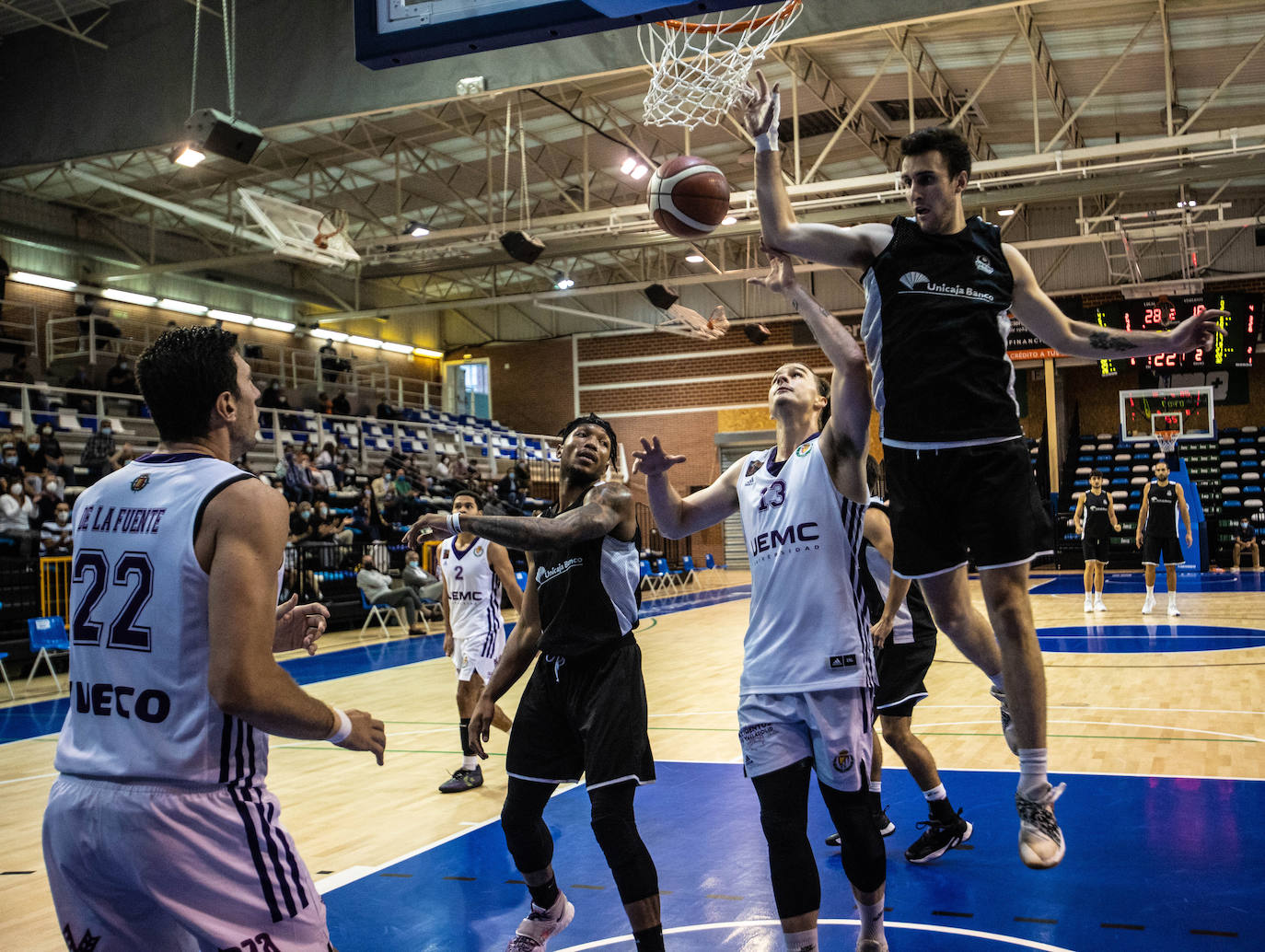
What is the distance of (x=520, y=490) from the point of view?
2416 cm

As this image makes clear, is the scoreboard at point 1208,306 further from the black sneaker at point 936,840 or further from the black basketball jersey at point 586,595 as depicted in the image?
the black basketball jersey at point 586,595

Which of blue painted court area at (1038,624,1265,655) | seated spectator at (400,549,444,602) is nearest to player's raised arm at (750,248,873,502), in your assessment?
blue painted court area at (1038,624,1265,655)

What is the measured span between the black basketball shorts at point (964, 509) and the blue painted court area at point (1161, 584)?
17239 millimetres

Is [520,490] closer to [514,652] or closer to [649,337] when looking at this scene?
[649,337]

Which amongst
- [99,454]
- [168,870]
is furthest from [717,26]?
[99,454]

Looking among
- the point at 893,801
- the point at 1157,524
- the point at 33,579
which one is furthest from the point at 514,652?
the point at 1157,524

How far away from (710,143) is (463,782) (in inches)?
658

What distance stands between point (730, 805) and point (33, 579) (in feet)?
31.8

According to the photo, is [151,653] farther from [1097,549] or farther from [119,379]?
[119,379]

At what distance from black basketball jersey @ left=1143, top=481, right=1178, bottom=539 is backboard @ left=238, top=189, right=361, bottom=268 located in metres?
11.8

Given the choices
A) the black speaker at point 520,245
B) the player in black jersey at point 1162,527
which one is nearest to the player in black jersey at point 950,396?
the player in black jersey at point 1162,527

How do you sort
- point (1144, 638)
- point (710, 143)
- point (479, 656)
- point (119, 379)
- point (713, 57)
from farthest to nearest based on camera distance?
point (710, 143)
point (119, 379)
point (1144, 638)
point (713, 57)
point (479, 656)

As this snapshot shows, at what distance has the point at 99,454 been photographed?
16719mm

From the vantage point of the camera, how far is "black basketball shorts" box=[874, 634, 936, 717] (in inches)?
193
